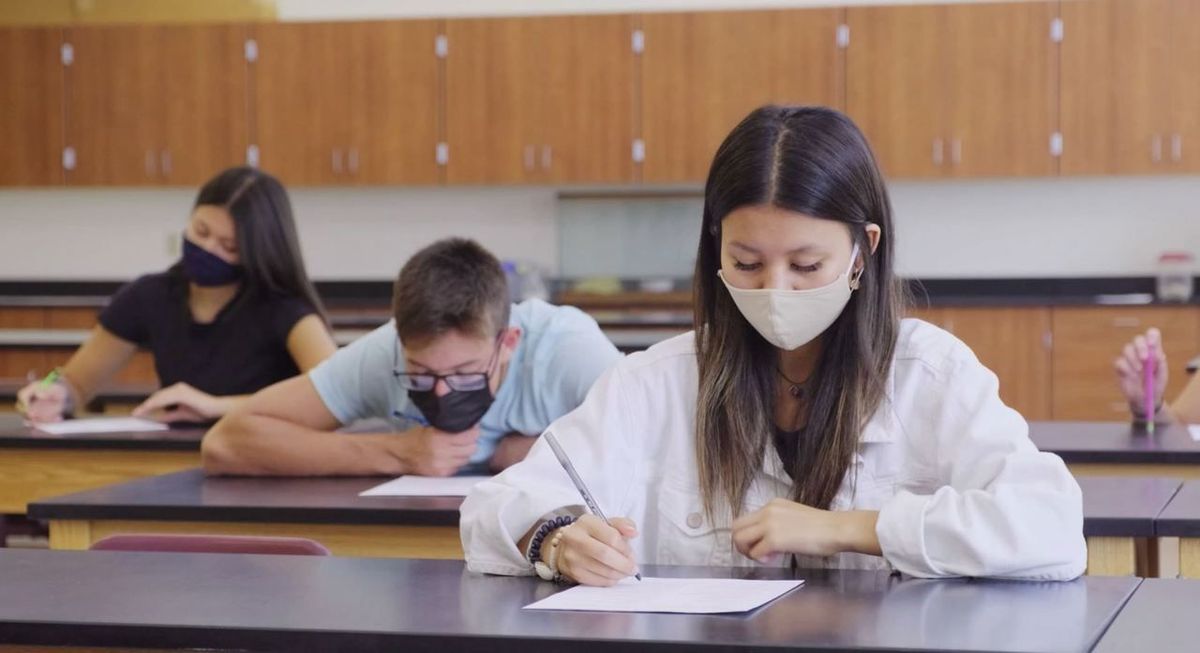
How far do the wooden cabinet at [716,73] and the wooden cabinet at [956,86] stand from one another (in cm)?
17

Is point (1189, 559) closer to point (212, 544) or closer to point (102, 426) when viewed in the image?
point (212, 544)

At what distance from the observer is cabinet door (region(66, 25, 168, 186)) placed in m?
8.33

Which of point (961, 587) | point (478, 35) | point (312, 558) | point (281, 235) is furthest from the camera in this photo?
point (478, 35)

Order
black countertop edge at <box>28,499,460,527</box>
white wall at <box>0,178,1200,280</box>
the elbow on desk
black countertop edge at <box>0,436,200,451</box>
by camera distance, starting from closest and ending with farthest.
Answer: black countertop edge at <box>28,499,460,527</box> < the elbow on desk < black countertop edge at <box>0,436,200,451</box> < white wall at <box>0,178,1200,280</box>

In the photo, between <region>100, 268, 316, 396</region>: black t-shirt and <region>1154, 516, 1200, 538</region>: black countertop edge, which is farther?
<region>100, 268, 316, 396</region>: black t-shirt

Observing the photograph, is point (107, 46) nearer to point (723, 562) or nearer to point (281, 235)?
point (281, 235)

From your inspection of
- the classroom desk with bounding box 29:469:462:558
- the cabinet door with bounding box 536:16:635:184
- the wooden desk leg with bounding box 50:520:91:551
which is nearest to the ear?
the classroom desk with bounding box 29:469:462:558

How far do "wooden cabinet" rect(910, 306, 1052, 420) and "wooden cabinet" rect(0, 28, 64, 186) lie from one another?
15.2 feet

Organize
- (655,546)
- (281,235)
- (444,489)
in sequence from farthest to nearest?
1. (281,235)
2. (444,489)
3. (655,546)

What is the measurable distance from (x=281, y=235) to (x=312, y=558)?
7.40 feet

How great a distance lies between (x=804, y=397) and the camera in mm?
2082

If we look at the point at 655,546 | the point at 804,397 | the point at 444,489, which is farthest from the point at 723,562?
the point at 444,489

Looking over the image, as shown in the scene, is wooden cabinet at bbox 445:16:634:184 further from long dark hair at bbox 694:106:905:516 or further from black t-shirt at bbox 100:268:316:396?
long dark hair at bbox 694:106:905:516

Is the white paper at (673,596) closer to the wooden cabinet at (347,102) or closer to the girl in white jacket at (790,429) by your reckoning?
the girl in white jacket at (790,429)
